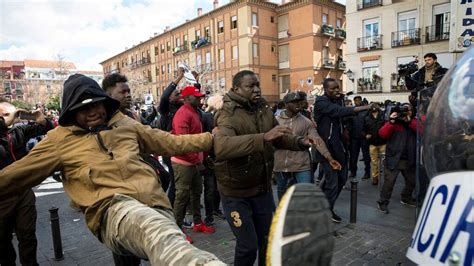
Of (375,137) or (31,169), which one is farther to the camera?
(375,137)

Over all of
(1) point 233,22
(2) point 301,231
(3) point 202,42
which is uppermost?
(1) point 233,22

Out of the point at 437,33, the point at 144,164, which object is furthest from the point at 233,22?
the point at 144,164

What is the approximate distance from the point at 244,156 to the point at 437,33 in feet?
86.0

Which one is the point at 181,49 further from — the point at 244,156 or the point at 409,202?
the point at 244,156

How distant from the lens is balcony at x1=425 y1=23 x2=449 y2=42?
2309 cm

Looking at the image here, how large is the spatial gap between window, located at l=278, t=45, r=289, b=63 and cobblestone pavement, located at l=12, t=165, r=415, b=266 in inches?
1380

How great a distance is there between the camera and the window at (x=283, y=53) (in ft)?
131

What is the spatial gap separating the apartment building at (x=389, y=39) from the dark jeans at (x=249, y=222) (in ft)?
77.1

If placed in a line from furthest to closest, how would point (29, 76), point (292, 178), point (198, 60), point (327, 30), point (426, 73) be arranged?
1. point (29, 76)
2. point (198, 60)
3. point (327, 30)
4. point (426, 73)
5. point (292, 178)

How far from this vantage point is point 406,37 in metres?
25.0

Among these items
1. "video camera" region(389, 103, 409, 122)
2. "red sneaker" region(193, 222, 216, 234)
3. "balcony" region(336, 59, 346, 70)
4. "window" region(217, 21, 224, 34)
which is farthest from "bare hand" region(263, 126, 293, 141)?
"window" region(217, 21, 224, 34)

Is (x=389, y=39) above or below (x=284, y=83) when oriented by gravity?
above

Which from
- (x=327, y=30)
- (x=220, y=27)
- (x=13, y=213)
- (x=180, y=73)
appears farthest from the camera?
(x=220, y=27)

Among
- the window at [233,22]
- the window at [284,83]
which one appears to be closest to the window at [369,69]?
the window at [284,83]
